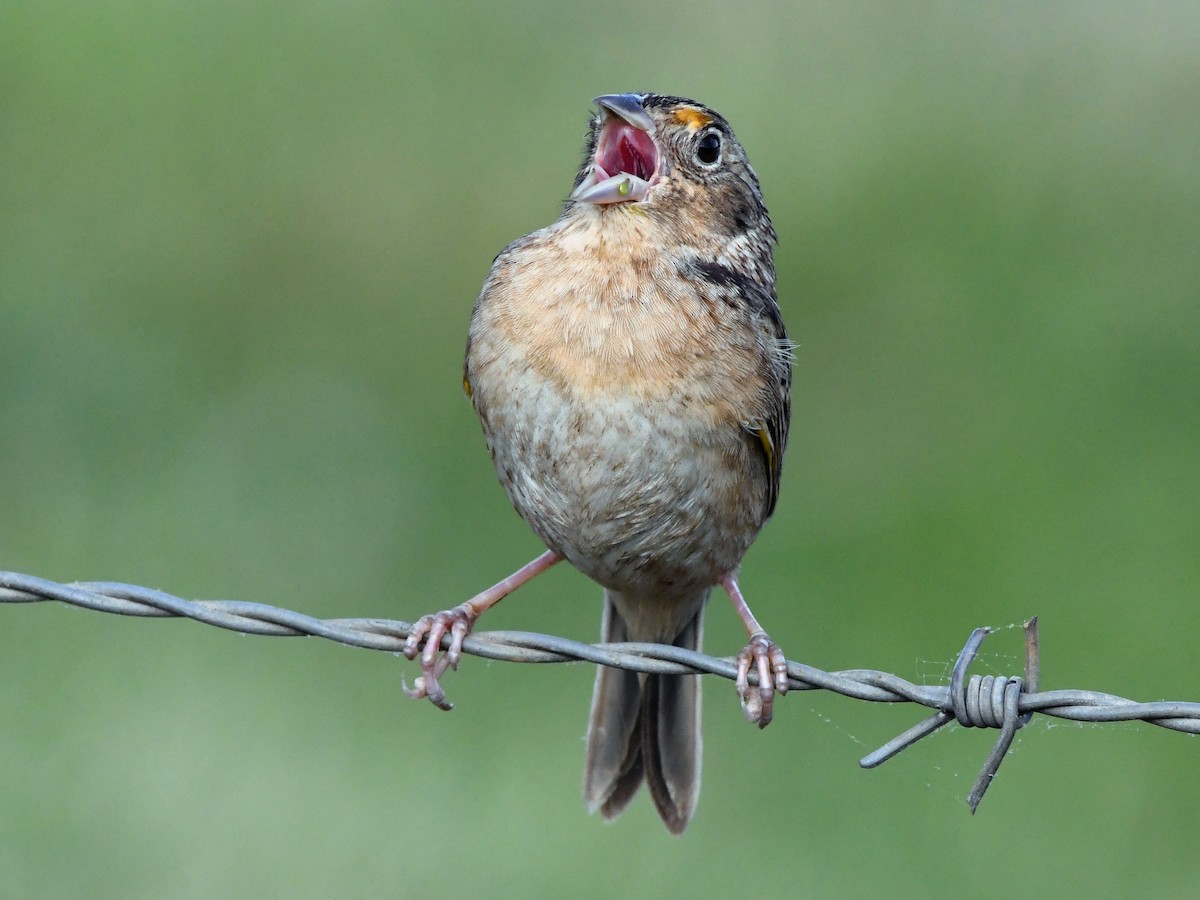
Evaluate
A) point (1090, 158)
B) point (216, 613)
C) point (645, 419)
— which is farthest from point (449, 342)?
point (216, 613)

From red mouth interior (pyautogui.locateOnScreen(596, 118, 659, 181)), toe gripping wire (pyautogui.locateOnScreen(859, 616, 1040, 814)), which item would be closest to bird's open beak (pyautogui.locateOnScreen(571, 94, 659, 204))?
red mouth interior (pyautogui.locateOnScreen(596, 118, 659, 181))

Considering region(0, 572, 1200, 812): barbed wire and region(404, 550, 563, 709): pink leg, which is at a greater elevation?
region(404, 550, 563, 709): pink leg

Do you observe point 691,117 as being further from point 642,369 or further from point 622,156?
point 642,369

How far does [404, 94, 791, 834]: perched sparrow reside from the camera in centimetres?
518

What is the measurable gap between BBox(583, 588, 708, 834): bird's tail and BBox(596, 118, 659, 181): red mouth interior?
1589 millimetres

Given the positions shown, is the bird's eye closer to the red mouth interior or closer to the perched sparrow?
the perched sparrow

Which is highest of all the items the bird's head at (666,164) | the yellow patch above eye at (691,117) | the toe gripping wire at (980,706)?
the yellow patch above eye at (691,117)

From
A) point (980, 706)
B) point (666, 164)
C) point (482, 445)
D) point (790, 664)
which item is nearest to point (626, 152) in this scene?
point (666, 164)

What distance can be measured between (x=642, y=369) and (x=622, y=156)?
0.83m

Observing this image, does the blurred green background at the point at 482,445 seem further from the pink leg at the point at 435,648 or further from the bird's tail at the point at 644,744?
the pink leg at the point at 435,648

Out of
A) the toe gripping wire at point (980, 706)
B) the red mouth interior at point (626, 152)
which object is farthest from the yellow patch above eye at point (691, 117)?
the toe gripping wire at point (980, 706)

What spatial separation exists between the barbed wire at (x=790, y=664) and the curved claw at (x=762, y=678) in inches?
26.5

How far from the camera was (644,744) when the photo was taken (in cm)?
608

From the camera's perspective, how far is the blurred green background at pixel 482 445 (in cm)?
693
